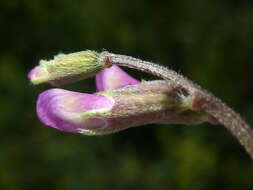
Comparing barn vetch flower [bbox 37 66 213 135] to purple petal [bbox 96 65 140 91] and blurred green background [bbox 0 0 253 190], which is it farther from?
blurred green background [bbox 0 0 253 190]

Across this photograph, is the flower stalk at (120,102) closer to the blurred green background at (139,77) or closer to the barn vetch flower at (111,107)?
the barn vetch flower at (111,107)

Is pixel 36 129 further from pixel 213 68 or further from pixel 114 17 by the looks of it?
pixel 213 68

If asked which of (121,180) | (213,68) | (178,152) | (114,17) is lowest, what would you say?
(121,180)

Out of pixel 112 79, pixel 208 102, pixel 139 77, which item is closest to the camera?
pixel 208 102

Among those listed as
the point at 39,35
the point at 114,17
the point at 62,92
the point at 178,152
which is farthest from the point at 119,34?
the point at 62,92

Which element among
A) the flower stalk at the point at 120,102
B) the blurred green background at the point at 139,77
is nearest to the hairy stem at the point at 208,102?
the flower stalk at the point at 120,102

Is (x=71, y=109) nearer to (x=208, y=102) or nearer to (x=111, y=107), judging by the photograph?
(x=111, y=107)

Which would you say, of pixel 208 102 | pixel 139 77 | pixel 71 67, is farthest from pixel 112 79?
pixel 139 77
